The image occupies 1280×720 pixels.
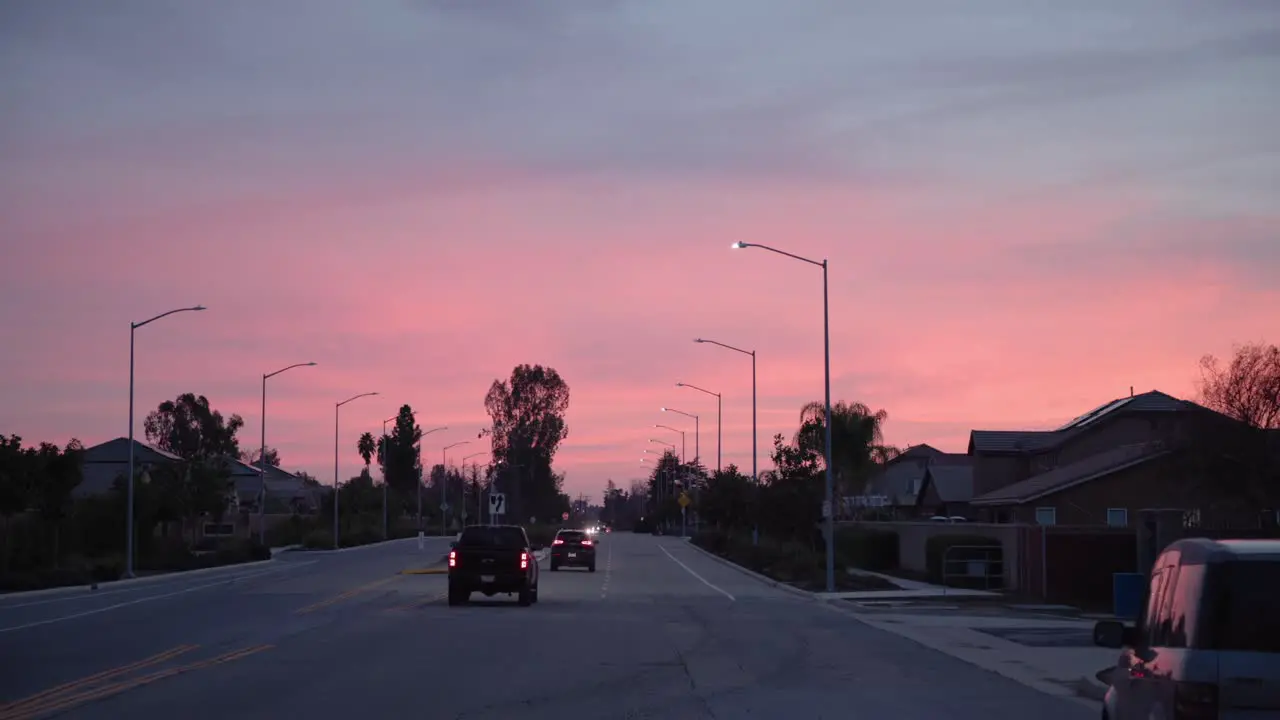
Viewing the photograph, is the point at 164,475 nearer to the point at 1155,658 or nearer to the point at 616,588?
the point at 616,588

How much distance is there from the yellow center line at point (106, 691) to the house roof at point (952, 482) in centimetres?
6522

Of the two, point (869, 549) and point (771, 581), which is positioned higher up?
point (869, 549)

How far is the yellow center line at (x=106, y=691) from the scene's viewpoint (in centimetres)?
1433

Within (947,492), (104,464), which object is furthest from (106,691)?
(104,464)

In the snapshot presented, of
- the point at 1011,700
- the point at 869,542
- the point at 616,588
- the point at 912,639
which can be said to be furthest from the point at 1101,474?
the point at 1011,700

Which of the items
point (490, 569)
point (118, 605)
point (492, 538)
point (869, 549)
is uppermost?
point (492, 538)

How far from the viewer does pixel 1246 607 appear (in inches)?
314

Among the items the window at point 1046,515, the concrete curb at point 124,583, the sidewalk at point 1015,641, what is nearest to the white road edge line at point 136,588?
the concrete curb at point 124,583

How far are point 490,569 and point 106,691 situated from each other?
57.7 feet

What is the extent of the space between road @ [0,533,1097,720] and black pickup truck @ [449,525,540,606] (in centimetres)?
49

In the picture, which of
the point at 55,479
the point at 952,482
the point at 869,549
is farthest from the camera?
the point at 952,482

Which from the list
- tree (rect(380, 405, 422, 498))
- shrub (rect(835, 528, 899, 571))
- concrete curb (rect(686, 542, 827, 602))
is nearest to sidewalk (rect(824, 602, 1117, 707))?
concrete curb (rect(686, 542, 827, 602))

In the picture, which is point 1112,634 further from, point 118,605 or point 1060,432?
point 1060,432

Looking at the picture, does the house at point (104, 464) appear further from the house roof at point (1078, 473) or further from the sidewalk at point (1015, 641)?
the sidewalk at point (1015, 641)
